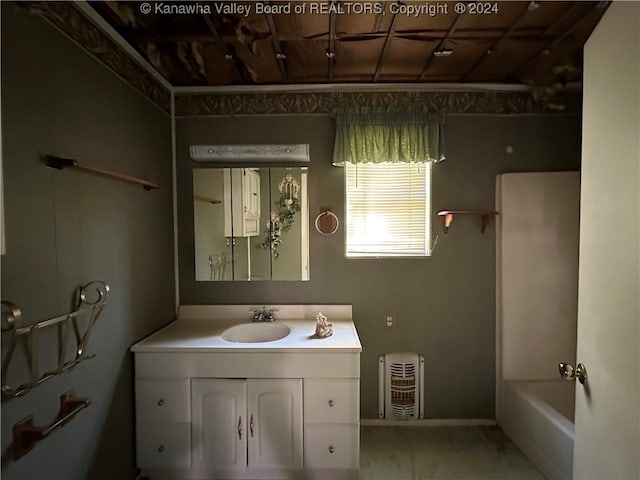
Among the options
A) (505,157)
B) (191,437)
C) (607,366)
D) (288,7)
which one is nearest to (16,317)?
(191,437)

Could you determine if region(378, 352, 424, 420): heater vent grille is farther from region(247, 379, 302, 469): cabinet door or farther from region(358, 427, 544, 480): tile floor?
region(247, 379, 302, 469): cabinet door

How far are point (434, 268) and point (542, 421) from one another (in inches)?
40.1

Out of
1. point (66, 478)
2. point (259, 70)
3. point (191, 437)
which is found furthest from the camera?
point (259, 70)

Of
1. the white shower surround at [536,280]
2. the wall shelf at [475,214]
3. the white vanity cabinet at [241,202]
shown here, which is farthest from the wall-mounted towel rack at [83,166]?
the white shower surround at [536,280]

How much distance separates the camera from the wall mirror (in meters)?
2.35

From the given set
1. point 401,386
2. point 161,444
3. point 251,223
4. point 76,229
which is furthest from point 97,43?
point 401,386

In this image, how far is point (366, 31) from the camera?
1692mm

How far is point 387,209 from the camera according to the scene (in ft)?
7.89

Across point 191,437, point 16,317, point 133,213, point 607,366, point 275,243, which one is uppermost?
point 133,213

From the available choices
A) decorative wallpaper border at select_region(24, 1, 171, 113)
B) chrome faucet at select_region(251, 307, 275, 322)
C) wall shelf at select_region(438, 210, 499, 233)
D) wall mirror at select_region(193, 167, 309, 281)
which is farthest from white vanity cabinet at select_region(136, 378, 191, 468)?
wall shelf at select_region(438, 210, 499, 233)

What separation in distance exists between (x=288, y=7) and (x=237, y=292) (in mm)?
1672

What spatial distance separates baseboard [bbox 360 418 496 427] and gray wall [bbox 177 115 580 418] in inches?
1.6

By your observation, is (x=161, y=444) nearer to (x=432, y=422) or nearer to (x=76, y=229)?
(x=76, y=229)

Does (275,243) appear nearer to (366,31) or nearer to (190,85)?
(190,85)
